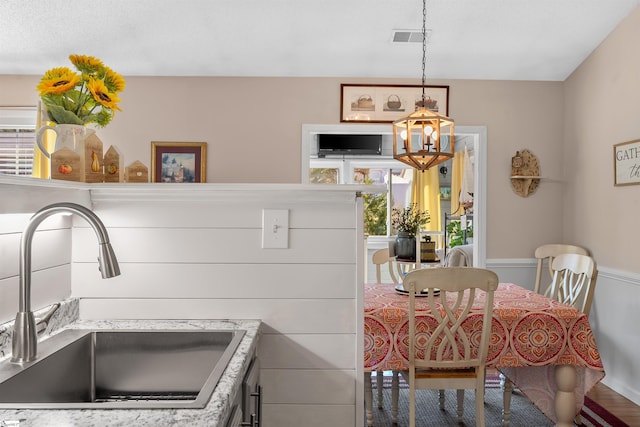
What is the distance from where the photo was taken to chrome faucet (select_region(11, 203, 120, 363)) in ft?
3.64

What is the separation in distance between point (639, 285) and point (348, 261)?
261 cm

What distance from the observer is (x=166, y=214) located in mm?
1508

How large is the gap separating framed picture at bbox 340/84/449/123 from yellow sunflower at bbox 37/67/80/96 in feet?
9.87

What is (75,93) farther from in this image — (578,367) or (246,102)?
(246,102)

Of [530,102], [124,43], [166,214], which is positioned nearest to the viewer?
[166,214]

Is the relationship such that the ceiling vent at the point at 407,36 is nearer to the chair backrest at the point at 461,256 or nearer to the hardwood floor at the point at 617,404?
the chair backrest at the point at 461,256

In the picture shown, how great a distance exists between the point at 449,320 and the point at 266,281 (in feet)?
3.94

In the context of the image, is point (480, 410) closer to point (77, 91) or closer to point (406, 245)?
point (406, 245)

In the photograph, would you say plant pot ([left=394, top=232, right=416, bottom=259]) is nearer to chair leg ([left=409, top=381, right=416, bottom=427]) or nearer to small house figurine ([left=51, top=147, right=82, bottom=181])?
chair leg ([left=409, top=381, right=416, bottom=427])

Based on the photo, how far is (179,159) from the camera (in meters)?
4.16

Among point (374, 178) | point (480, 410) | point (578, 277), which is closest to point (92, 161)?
point (480, 410)

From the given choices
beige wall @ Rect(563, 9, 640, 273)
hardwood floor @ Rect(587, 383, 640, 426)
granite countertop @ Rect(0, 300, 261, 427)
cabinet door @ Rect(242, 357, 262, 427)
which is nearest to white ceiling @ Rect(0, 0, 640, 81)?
beige wall @ Rect(563, 9, 640, 273)

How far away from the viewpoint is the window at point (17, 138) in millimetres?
4184

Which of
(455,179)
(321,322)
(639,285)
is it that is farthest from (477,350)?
(455,179)
